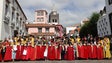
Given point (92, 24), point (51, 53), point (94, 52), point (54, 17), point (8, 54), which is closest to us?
point (8, 54)

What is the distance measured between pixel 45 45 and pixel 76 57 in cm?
298

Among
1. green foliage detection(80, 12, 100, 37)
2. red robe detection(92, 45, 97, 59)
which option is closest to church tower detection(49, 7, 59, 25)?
green foliage detection(80, 12, 100, 37)

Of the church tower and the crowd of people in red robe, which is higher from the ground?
the church tower

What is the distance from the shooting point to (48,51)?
18.7 metres

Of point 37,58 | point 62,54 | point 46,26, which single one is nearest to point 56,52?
point 62,54

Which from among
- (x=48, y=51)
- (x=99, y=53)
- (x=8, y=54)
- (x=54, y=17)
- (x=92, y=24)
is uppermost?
(x=54, y=17)

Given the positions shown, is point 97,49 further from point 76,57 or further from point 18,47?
point 18,47

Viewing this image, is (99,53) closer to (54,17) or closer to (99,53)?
(99,53)

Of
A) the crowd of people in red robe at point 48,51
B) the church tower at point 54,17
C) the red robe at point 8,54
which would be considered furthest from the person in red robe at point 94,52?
the church tower at point 54,17

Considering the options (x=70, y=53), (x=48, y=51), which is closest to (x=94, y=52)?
(x=70, y=53)

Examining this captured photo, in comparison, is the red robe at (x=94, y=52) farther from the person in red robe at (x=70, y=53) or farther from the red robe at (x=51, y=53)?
the red robe at (x=51, y=53)

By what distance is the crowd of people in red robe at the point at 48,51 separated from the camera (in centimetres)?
1811

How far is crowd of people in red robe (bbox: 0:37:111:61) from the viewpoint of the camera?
713 inches

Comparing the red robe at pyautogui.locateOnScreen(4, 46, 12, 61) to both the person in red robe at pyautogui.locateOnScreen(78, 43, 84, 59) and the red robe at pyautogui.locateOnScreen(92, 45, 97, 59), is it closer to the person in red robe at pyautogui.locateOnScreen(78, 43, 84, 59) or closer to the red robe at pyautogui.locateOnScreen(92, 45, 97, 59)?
the person in red robe at pyautogui.locateOnScreen(78, 43, 84, 59)
